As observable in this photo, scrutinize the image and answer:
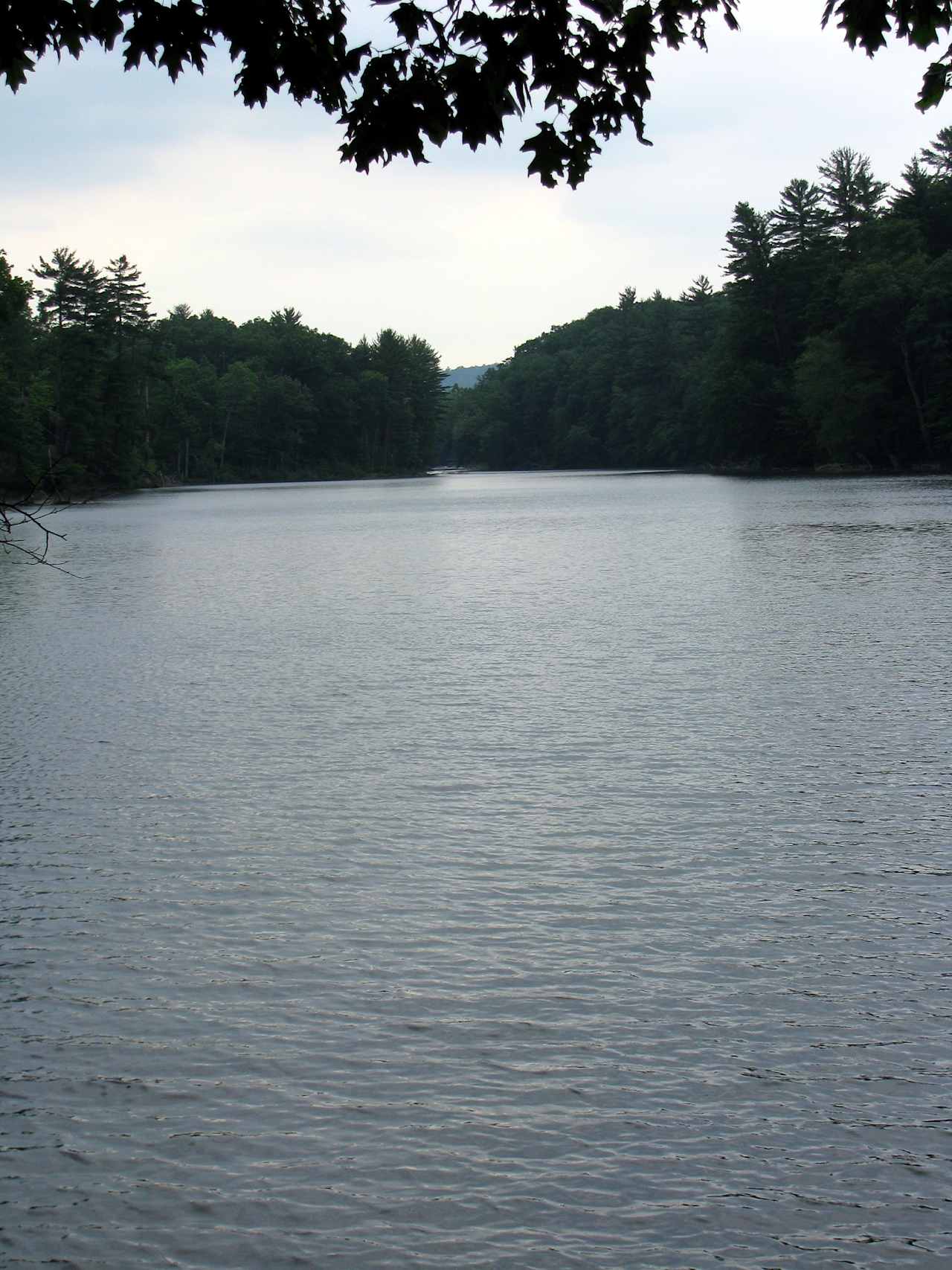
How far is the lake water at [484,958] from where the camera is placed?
4.86 meters

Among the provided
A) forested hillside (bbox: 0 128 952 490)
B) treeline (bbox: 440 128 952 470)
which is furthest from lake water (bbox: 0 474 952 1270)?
treeline (bbox: 440 128 952 470)

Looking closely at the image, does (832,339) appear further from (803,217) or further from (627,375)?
(627,375)

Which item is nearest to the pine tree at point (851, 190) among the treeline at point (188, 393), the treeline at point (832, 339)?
the treeline at point (832, 339)

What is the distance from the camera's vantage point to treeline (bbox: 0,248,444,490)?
3322 inches

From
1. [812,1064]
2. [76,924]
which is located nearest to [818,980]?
[812,1064]

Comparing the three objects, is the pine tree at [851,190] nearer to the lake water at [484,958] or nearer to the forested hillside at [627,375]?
the forested hillside at [627,375]

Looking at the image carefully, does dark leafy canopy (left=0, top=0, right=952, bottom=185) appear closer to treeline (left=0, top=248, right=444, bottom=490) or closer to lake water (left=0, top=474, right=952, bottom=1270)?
lake water (left=0, top=474, right=952, bottom=1270)

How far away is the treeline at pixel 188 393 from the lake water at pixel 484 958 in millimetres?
46638

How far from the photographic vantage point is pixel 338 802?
34.9ft

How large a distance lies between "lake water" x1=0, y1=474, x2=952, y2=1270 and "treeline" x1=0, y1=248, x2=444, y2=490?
46.6 metres

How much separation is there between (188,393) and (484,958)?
126130mm

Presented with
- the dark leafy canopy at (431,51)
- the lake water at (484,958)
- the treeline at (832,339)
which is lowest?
the lake water at (484,958)

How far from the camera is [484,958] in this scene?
718cm

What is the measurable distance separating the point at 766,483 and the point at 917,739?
65.7 m
